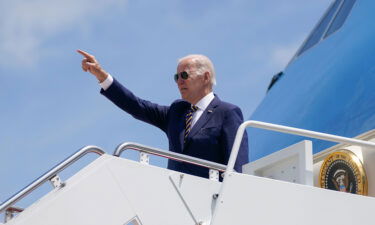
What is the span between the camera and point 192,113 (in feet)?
19.4

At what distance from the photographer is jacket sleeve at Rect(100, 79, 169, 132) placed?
620 centimetres

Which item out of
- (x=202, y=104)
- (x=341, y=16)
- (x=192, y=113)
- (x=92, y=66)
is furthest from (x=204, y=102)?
(x=341, y=16)

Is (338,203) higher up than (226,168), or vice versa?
(226,168)

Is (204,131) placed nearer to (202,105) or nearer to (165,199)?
(202,105)

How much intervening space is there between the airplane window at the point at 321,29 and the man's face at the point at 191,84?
16.6 ft

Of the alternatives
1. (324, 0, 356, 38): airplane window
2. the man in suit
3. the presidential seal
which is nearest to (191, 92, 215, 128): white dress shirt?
the man in suit

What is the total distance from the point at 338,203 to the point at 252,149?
4.67 metres

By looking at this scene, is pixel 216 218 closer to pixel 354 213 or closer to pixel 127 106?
pixel 354 213

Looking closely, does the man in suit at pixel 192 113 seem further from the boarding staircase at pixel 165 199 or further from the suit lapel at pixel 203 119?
the boarding staircase at pixel 165 199

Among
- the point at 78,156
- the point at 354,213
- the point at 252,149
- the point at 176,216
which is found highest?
the point at 252,149

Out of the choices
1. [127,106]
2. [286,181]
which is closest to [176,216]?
[286,181]

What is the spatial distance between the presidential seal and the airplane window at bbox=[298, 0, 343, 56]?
13.9ft

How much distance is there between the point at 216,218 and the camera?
4.55 metres

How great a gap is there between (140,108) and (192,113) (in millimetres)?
580
